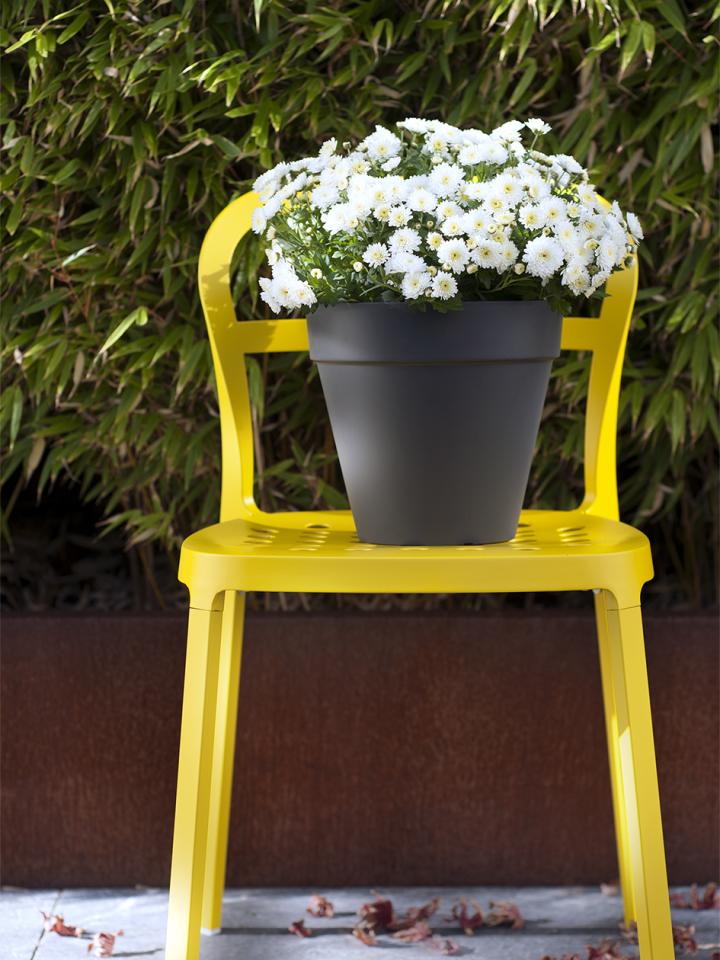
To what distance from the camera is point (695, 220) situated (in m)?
1.58

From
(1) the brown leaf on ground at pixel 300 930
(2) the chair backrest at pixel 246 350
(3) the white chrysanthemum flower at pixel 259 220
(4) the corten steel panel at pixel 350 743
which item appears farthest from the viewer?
(4) the corten steel panel at pixel 350 743

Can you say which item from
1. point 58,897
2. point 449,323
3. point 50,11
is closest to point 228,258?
point 449,323

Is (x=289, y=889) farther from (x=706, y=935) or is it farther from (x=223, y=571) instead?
(x=223, y=571)

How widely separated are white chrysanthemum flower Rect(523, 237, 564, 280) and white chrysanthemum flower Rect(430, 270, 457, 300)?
0.08 m

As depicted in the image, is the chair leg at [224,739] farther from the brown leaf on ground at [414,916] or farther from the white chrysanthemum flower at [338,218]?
the white chrysanthemum flower at [338,218]

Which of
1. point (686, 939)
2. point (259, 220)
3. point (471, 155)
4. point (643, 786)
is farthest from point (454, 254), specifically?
point (686, 939)

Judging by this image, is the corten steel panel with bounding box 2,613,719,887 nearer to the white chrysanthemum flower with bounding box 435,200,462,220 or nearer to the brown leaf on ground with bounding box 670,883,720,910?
the brown leaf on ground with bounding box 670,883,720,910

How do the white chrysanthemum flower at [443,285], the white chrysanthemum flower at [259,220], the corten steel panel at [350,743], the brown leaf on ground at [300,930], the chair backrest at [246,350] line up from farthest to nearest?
the corten steel panel at [350,743] → the brown leaf on ground at [300,930] → the chair backrest at [246,350] → the white chrysanthemum flower at [259,220] → the white chrysanthemum flower at [443,285]

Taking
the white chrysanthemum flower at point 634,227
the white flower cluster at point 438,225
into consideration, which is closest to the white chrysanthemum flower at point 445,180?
the white flower cluster at point 438,225

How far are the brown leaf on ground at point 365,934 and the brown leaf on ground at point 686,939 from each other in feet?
1.22

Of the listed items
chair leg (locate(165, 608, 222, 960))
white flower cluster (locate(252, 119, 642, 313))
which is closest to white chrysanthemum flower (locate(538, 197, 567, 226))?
white flower cluster (locate(252, 119, 642, 313))

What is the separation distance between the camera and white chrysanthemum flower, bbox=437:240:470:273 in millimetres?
1070

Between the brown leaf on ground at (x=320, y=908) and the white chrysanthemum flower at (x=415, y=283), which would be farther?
the brown leaf on ground at (x=320, y=908)

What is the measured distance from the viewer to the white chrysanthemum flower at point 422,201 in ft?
3.56
